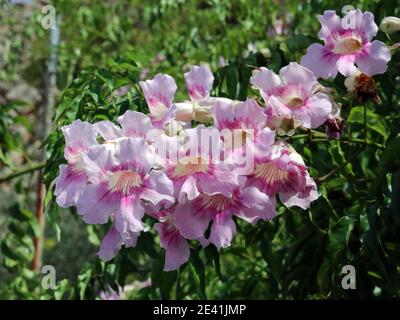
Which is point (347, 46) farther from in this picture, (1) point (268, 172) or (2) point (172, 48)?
(2) point (172, 48)

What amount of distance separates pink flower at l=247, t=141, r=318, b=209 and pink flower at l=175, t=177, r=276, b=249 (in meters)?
0.02

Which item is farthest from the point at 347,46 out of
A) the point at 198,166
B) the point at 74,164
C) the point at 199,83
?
the point at 74,164

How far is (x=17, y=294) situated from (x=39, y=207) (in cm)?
171

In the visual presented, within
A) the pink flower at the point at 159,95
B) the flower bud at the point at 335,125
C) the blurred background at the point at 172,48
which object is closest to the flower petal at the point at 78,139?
the pink flower at the point at 159,95

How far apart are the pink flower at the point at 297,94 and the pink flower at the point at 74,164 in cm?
24

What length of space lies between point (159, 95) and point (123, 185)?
0.18 metres

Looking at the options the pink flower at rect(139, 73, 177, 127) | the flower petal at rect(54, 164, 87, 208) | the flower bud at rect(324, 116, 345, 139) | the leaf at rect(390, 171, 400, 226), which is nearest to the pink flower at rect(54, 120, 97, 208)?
the flower petal at rect(54, 164, 87, 208)

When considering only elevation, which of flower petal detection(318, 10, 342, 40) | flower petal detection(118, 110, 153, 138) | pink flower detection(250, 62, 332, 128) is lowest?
flower petal detection(118, 110, 153, 138)

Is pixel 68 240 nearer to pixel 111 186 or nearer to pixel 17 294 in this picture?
pixel 17 294

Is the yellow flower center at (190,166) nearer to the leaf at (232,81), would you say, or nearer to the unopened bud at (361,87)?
the unopened bud at (361,87)

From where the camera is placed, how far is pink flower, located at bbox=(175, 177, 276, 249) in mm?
972

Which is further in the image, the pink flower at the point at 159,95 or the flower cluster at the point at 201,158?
the pink flower at the point at 159,95

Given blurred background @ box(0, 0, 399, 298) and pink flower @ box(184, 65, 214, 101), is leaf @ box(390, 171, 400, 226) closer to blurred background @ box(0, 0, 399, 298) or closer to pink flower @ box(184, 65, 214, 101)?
pink flower @ box(184, 65, 214, 101)

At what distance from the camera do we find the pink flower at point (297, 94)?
104 cm
